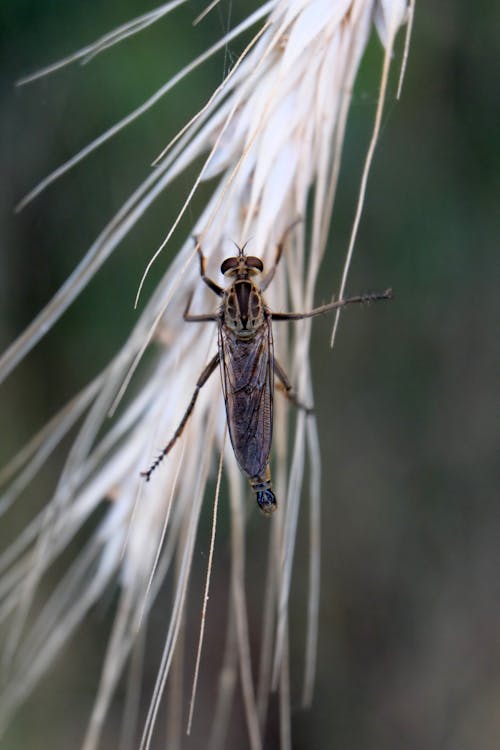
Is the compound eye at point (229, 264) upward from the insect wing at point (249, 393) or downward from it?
upward

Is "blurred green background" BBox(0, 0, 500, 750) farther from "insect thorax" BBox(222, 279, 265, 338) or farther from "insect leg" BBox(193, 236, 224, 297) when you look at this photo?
"insect leg" BBox(193, 236, 224, 297)

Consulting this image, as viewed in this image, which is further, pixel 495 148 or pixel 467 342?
pixel 467 342

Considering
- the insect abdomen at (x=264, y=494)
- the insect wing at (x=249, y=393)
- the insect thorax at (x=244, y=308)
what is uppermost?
the insect thorax at (x=244, y=308)

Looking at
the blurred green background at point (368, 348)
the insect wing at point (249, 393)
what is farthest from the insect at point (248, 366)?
the blurred green background at point (368, 348)

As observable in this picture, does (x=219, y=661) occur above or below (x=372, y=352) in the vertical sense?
below

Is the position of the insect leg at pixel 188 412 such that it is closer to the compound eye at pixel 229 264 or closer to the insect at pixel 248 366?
the insect at pixel 248 366

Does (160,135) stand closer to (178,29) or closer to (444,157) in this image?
(178,29)

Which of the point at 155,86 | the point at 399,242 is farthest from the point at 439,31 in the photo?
the point at 155,86

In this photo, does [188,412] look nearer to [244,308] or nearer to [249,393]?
[249,393]
